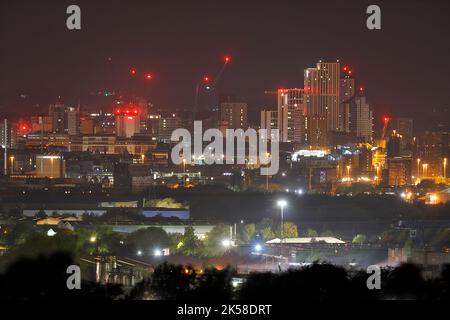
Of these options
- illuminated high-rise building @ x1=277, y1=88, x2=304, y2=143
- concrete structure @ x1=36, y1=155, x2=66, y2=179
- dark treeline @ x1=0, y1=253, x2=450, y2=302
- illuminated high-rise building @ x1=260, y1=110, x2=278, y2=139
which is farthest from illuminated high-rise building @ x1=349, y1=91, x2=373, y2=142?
dark treeline @ x1=0, y1=253, x2=450, y2=302

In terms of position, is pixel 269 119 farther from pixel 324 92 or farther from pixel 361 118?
pixel 361 118

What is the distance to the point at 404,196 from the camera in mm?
20594

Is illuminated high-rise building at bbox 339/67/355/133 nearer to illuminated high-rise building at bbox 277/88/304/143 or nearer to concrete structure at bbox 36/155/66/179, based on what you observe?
illuminated high-rise building at bbox 277/88/304/143

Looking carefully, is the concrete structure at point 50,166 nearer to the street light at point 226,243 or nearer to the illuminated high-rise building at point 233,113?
the illuminated high-rise building at point 233,113

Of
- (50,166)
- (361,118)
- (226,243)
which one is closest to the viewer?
(226,243)

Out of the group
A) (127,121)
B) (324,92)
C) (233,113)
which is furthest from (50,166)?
(324,92)

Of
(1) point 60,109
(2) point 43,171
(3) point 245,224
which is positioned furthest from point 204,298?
(1) point 60,109

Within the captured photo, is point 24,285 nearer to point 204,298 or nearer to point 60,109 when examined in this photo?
point 204,298

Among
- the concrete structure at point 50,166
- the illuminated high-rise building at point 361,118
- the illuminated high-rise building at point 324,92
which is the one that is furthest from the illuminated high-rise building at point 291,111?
the concrete structure at point 50,166

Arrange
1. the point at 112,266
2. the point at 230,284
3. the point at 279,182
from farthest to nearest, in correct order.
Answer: the point at 279,182 → the point at 112,266 → the point at 230,284

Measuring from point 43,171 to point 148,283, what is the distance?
20.0 metres

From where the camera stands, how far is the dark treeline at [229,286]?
7.32 m

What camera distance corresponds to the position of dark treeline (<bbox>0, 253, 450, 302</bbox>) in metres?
7.32

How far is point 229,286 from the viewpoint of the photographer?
7750 mm
